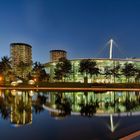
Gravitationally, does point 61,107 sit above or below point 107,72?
below

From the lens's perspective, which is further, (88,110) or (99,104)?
(99,104)

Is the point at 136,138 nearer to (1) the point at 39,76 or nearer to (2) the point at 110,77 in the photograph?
(1) the point at 39,76

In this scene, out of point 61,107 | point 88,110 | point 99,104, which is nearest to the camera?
point 88,110

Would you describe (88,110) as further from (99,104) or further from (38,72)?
(38,72)

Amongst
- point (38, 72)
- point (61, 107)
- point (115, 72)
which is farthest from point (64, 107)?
point (115, 72)

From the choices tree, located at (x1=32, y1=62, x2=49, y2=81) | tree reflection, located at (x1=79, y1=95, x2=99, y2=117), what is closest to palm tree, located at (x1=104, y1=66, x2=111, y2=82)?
tree, located at (x1=32, y1=62, x2=49, y2=81)

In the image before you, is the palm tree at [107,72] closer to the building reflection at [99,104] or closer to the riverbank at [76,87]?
the riverbank at [76,87]

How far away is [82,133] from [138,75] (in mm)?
123388

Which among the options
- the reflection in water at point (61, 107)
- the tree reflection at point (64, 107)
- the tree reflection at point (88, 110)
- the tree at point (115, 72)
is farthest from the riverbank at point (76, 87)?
the tree at point (115, 72)

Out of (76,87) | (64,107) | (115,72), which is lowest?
(64,107)

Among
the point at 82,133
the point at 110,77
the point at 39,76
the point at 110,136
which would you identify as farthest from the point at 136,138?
the point at 110,77

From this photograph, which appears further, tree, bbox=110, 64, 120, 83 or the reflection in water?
tree, bbox=110, 64, 120, 83

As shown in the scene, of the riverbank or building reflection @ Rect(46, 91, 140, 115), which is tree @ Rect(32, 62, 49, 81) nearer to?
the riverbank

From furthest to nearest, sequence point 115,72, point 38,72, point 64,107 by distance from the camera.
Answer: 1. point 115,72
2. point 38,72
3. point 64,107
